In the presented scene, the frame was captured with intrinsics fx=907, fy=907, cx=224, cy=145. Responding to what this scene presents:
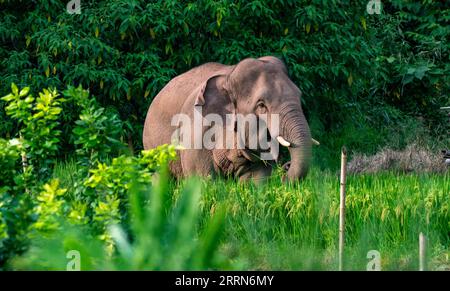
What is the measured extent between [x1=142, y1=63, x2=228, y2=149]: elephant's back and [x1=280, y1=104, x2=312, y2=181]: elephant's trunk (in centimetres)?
129

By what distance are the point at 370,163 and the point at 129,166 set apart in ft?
21.0

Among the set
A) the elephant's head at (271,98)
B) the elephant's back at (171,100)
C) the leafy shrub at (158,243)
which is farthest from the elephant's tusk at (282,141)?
the leafy shrub at (158,243)

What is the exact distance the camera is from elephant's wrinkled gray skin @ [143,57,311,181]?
8.12 metres

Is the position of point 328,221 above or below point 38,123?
below

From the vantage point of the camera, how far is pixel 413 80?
1422 cm

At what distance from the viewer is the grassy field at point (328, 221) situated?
5699 millimetres

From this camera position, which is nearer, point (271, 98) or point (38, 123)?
point (38, 123)

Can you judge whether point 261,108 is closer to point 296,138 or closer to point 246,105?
point 246,105

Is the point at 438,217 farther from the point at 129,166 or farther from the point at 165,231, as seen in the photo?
the point at 165,231

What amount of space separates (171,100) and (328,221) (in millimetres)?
3562

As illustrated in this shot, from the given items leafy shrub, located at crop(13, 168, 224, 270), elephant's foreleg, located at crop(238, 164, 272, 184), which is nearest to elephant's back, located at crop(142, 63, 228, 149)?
elephant's foreleg, located at crop(238, 164, 272, 184)

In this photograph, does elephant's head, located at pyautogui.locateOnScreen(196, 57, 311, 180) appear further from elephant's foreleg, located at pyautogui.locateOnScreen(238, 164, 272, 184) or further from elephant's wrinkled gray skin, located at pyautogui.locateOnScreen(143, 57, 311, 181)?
elephant's foreleg, located at pyautogui.locateOnScreen(238, 164, 272, 184)

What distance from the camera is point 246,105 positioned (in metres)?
8.47

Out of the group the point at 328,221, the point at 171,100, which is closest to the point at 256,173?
the point at 171,100
